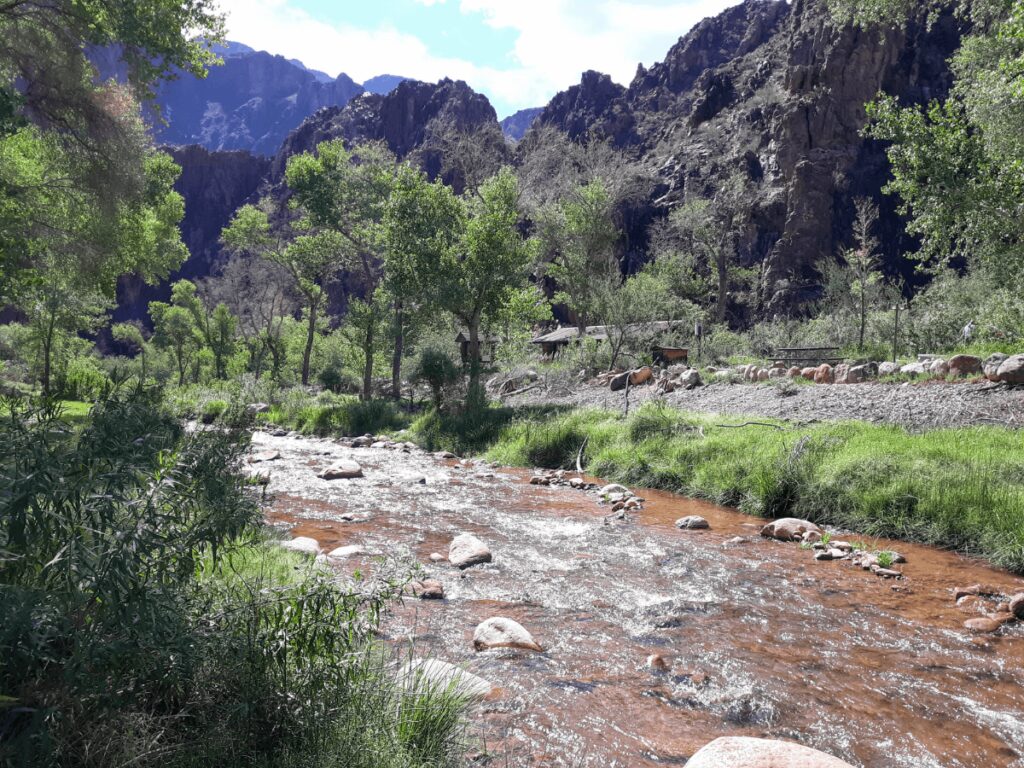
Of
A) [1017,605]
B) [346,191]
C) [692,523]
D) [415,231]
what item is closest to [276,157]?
[346,191]

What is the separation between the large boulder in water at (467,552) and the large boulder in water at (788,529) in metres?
4.15

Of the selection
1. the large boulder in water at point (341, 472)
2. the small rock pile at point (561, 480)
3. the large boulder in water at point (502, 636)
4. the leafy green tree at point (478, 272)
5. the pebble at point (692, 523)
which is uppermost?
the leafy green tree at point (478, 272)

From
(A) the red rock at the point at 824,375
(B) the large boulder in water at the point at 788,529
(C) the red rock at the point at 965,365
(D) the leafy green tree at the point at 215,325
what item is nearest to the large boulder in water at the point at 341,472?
(B) the large boulder in water at the point at 788,529

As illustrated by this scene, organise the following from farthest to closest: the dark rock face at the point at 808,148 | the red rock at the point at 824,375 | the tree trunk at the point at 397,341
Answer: the dark rock face at the point at 808,148
the tree trunk at the point at 397,341
the red rock at the point at 824,375

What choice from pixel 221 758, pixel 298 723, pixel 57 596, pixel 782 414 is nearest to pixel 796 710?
pixel 298 723

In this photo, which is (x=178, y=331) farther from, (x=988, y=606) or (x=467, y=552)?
(x=988, y=606)

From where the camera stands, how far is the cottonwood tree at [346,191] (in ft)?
96.8

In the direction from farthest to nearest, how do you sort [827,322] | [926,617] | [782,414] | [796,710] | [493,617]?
1. [827,322]
2. [782,414]
3. [926,617]
4. [493,617]
5. [796,710]

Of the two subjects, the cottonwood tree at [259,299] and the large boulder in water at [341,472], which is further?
the cottonwood tree at [259,299]

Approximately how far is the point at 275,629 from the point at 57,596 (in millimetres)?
931

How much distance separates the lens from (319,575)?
9.90 ft

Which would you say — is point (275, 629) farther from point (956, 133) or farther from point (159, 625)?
point (956, 133)

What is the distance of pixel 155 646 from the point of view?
6.63 ft

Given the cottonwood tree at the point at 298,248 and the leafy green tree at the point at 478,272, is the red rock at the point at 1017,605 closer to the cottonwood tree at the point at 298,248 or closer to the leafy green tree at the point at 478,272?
the leafy green tree at the point at 478,272
